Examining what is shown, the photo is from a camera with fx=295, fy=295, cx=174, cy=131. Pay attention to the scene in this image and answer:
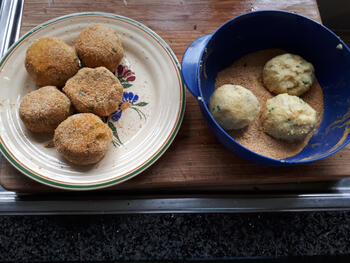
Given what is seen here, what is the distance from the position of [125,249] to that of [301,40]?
0.94m

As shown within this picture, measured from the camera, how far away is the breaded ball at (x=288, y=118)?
3.06 ft

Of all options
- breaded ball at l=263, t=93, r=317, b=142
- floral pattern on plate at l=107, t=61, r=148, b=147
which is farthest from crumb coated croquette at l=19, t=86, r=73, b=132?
breaded ball at l=263, t=93, r=317, b=142

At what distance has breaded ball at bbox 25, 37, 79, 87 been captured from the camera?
0.95m

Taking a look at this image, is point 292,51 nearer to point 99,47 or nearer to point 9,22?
point 99,47

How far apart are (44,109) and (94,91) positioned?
16 cm

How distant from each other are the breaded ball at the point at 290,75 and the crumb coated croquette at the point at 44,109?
700 millimetres

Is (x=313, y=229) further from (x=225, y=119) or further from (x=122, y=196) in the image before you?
(x=122, y=196)

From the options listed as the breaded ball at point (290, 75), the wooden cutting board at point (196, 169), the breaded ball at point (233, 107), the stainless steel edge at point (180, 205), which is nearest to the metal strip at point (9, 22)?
the wooden cutting board at point (196, 169)

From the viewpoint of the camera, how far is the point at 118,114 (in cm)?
101

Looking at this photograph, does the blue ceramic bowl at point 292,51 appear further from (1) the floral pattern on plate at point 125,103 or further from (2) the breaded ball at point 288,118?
(1) the floral pattern on plate at point 125,103

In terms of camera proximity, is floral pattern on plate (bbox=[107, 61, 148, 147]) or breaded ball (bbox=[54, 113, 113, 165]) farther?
floral pattern on plate (bbox=[107, 61, 148, 147])

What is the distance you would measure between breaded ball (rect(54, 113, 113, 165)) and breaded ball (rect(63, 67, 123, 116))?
49mm

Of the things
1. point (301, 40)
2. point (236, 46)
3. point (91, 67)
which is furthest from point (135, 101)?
point (301, 40)

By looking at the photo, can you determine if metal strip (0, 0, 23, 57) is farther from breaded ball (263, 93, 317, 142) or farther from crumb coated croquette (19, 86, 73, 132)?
breaded ball (263, 93, 317, 142)
